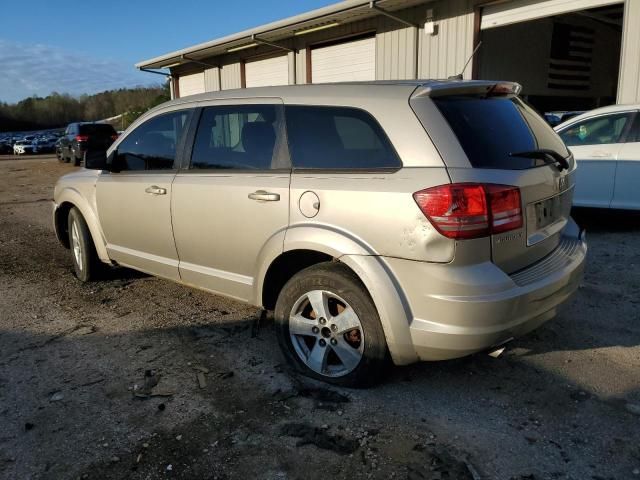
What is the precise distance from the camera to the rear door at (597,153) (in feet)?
23.2

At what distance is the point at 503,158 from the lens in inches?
114

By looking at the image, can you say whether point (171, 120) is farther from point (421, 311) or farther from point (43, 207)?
point (43, 207)

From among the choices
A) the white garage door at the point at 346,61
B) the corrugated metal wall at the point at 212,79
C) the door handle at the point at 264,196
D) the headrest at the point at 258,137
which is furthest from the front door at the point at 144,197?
the corrugated metal wall at the point at 212,79

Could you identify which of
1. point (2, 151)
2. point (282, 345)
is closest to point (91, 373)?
point (282, 345)

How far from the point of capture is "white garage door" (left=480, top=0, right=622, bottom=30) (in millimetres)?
8578

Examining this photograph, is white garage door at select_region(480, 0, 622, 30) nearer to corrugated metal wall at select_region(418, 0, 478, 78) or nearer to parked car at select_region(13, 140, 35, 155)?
corrugated metal wall at select_region(418, 0, 478, 78)

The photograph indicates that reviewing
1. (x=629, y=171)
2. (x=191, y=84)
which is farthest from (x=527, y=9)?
(x=191, y=84)

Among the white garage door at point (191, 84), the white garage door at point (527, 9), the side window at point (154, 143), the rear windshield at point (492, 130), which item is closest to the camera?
the rear windshield at point (492, 130)

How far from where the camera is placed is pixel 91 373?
3506 mm

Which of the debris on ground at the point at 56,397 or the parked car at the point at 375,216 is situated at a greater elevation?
the parked car at the point at 375,216

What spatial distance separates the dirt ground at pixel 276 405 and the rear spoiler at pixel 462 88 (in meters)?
1.70

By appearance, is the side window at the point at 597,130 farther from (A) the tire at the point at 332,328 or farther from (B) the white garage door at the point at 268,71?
→ (B) the white garage door at the point at 268,71

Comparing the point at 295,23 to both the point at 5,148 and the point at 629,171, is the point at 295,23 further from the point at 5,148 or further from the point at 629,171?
the point at 5,148

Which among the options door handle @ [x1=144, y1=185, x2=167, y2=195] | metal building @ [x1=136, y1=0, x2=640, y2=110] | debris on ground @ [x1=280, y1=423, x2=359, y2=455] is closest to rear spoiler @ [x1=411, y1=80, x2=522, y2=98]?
debris on ground @ [x1=280, y1=423, x2=359, y2=455]
